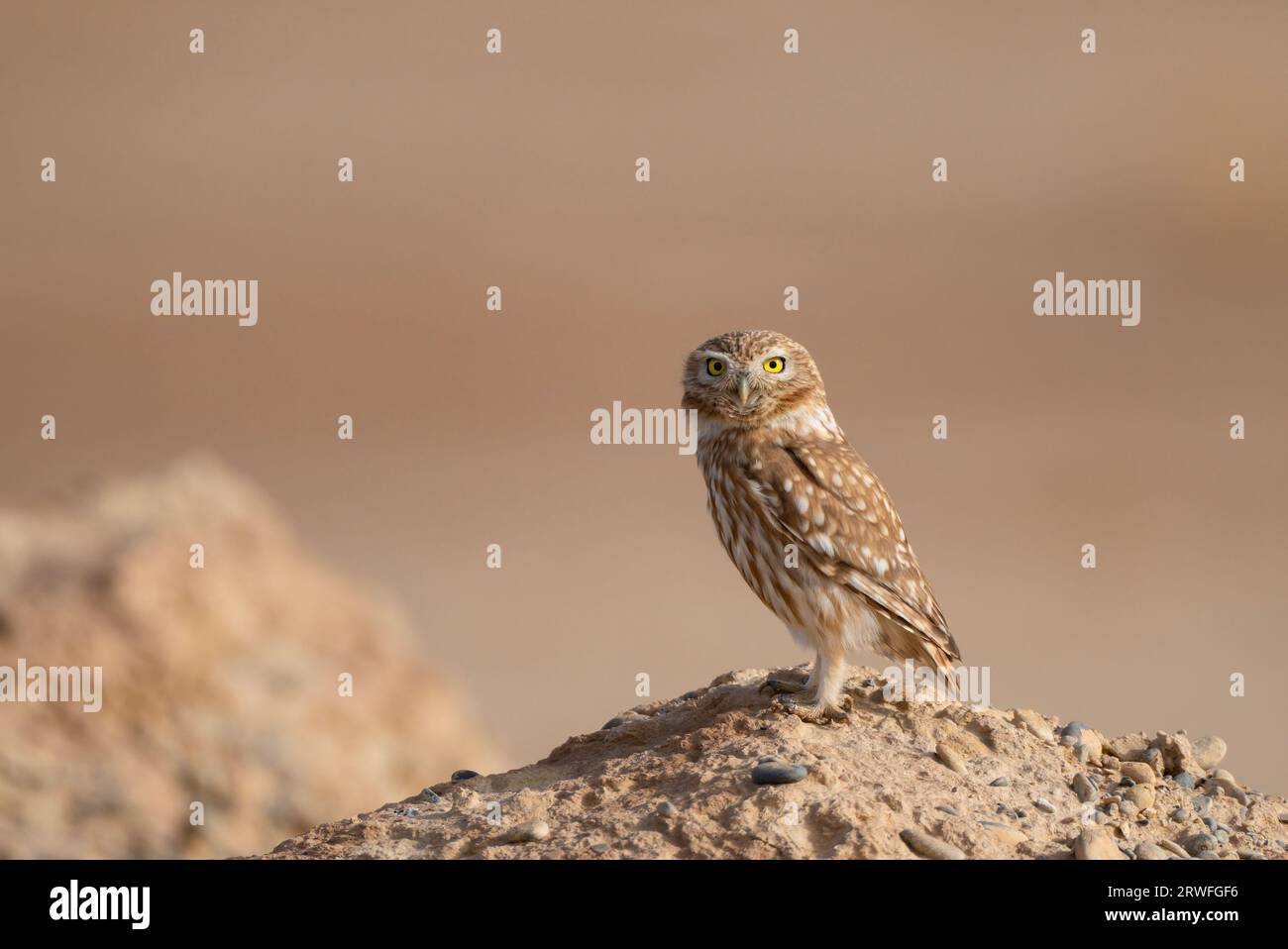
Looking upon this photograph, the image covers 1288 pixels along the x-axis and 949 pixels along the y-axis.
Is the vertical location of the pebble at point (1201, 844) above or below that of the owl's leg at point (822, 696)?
below

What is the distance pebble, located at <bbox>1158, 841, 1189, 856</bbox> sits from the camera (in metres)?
5.03

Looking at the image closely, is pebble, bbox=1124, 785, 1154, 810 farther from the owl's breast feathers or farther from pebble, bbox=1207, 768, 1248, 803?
the owl's breast feathers

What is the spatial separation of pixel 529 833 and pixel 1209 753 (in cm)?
307

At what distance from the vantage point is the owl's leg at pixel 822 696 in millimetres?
5625

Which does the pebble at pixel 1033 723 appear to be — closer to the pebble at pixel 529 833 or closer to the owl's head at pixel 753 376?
the owl's head at pixel 753 376

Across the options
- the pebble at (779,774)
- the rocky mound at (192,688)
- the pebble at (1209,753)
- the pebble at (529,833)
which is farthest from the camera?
the rocky mound at (192,688)

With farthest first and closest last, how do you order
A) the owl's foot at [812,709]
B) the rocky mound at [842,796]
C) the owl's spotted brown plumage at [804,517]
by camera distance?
the owl's spotted brown plumage at [804,517] < the owl's foot at [812,709] < the rocky mound at [842,796]

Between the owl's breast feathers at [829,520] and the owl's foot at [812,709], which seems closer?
the owl's foot at [812,709]

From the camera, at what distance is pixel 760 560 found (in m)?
5.95

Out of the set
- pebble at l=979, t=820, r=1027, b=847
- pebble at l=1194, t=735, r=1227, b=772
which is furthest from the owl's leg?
pebble at l=1194, t=735, r=1227, b=772

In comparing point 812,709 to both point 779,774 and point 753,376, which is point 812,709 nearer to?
point 779,774

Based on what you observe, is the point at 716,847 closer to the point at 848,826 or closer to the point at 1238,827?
the point at 848,826

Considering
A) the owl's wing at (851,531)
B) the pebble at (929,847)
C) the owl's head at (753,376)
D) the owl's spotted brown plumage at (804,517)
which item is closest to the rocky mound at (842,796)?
the pebble at (929,847)
